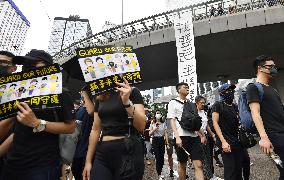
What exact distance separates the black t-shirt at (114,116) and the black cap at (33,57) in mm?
666

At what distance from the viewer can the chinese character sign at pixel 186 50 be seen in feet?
40.3

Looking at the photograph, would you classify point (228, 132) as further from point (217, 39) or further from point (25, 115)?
point (217, 39)

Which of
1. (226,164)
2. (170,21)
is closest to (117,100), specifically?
(226,164)

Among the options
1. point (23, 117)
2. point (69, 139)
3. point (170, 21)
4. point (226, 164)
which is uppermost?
point (170, 21)

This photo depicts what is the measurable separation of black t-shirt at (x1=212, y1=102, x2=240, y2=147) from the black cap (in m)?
3.14

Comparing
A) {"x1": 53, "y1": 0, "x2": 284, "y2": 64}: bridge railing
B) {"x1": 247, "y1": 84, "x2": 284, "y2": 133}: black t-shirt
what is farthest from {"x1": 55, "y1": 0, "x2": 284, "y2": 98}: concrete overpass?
{"x1": 247, "y1": 84, "x2": 284, "y2": 133}: black t-shirt

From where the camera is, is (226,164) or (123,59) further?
(226,164)

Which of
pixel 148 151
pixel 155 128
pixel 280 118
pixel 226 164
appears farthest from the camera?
pixel 148 151

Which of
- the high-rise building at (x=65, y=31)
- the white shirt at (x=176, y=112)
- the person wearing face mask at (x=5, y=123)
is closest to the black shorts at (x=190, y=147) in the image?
the white shirt at (x=176, y=112)

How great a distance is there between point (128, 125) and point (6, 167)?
3.62ft

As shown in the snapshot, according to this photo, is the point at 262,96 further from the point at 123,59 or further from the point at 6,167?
the point at 6,167

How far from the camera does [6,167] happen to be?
8.31ft

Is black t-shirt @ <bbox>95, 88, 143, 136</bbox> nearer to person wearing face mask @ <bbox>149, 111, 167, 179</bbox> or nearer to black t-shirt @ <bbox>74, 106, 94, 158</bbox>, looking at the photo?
black t-shirt @ <bbox>74, 106, 94, 158</bbox>

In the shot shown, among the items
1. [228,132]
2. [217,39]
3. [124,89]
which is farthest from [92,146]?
[217,39]
